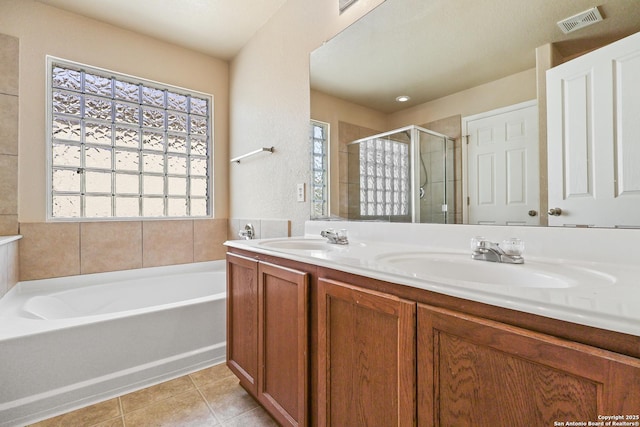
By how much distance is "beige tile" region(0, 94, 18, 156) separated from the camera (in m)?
1.86

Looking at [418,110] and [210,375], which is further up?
[418,110]

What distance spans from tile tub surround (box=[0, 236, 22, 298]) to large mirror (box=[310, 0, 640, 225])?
1812 millimetres

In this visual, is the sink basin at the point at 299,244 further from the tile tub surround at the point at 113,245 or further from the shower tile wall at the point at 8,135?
the shower tile wall at the point at 8,135

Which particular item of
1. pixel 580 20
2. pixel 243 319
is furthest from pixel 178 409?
pixel 580 20

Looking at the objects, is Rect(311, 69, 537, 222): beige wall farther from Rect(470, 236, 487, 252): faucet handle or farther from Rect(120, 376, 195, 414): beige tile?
Rect(120, 376, 195, 414): beige tile

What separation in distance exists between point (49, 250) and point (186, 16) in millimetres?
1931

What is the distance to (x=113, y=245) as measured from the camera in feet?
7.39

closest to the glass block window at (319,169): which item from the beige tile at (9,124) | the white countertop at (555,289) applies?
the white countertop at (555,289)

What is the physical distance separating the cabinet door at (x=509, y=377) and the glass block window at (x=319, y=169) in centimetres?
114

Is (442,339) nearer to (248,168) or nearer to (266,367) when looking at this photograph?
(266,367)

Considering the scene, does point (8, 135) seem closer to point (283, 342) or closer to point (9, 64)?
point (9, 64)

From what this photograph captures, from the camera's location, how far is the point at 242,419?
4.33 ft

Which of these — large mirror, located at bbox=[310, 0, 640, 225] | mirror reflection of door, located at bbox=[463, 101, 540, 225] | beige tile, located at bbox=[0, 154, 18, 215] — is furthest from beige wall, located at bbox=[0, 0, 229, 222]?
mirror reflection of door, located at bbox=[463, 101, 540, 225]

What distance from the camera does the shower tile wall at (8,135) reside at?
6.10 feet
